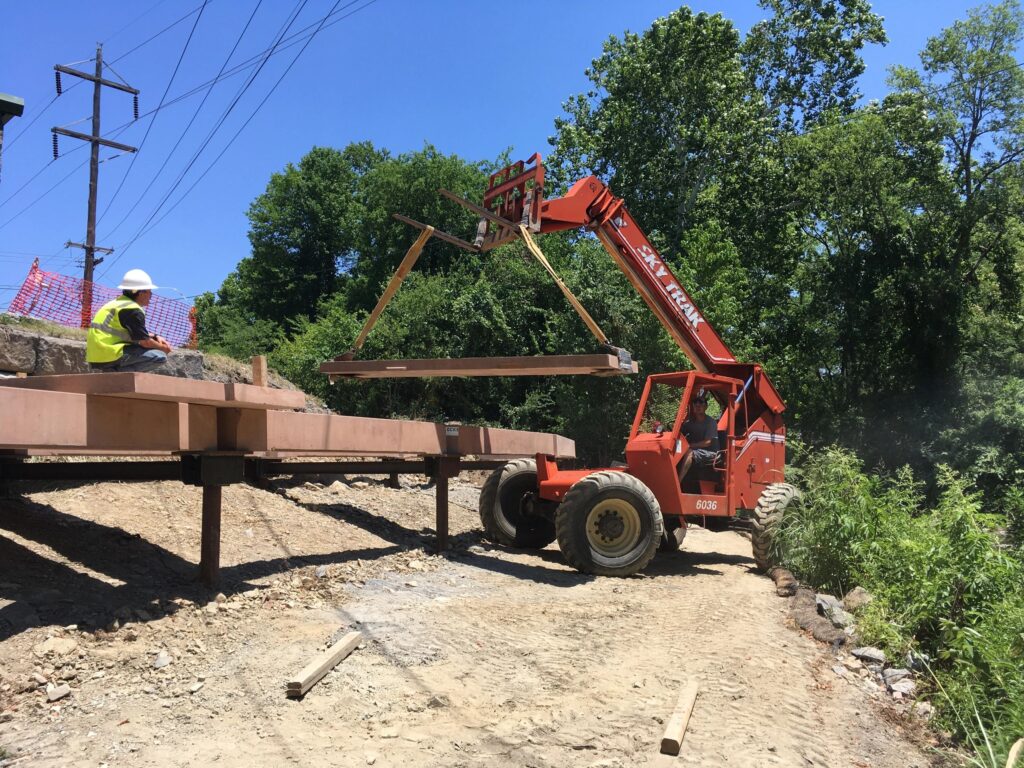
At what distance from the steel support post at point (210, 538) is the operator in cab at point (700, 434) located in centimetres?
552

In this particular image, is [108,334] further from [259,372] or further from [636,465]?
[636,465]

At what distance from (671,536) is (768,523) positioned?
1.78 meters

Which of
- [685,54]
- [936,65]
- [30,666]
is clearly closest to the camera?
[30,666]

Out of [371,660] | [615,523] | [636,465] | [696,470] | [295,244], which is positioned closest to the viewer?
[371,660]

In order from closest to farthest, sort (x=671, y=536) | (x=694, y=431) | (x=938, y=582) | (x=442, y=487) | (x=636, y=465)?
(x=938, y=582), (x=442, y=487), (x=636, y=465), (x=694, y=431), (x=671, y=536)

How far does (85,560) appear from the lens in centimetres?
639

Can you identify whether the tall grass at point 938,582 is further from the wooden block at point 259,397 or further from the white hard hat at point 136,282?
the white hard hat at point 136,282

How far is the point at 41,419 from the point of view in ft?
14.8

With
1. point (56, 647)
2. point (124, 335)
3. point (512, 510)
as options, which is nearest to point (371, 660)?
point (56, 647)

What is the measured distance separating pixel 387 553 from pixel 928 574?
17.4 feet

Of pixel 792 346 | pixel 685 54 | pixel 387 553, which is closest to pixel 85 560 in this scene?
pixel 387 553

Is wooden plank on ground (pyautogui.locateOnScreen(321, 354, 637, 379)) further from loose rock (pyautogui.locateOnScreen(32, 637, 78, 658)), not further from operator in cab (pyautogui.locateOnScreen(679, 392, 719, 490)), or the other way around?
loose rock (pyautogui.locateOnScreen(32, 637, 78, 658))

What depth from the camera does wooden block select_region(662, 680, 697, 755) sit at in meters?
4.06

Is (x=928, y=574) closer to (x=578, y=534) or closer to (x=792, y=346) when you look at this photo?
(x=578, y=534)
